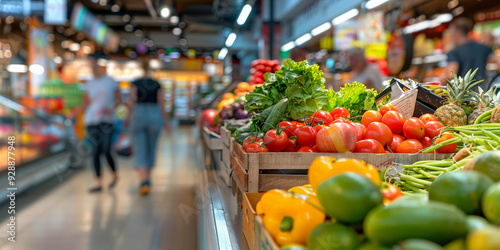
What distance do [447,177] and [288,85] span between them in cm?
154

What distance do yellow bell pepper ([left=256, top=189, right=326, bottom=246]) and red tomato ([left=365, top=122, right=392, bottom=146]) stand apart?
2.86 ft

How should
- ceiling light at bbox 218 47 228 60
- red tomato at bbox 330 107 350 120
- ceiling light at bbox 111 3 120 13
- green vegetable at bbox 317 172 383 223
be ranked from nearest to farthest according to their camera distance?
green vegetable at bbox 317 172 383 223, red tomato at bbox 330 107 350 120, ceiling light at bbox 111 3 120 13, ceiling light at bbox 218 47 228 60

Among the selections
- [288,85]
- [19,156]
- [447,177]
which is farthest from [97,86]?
[447,177]

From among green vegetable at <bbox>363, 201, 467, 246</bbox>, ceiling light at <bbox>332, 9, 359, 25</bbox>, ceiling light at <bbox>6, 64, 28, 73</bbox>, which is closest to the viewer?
green vegetable at <bbox>363, 201, 467, 246</bbox>

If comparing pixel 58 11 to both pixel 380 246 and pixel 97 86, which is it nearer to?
pixel 97 86

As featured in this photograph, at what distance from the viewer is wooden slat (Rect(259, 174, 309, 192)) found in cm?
184

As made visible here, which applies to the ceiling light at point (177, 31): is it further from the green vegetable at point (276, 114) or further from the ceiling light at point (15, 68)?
the green vegetable at point (276, 114)

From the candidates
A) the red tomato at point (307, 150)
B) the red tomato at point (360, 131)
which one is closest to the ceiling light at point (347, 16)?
the red tomato at point (360, 131)

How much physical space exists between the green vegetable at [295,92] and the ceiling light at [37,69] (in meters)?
12.8

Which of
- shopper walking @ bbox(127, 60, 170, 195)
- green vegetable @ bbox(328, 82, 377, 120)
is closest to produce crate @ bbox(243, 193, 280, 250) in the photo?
green vegetable @ bbox(328, 82, 377, 120)

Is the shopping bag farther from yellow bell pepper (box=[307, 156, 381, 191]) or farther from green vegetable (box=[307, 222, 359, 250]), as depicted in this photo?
green vegetable (box=[307, 222, 359, 250])

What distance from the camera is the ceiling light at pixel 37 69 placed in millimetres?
13622

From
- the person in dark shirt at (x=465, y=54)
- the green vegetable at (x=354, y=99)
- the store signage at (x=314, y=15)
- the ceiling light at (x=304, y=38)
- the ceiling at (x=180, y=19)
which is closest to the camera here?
the green vegetable at (x=354, y=99)

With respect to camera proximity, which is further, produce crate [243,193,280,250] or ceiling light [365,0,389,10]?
ceiling light [365,0,389,10]
